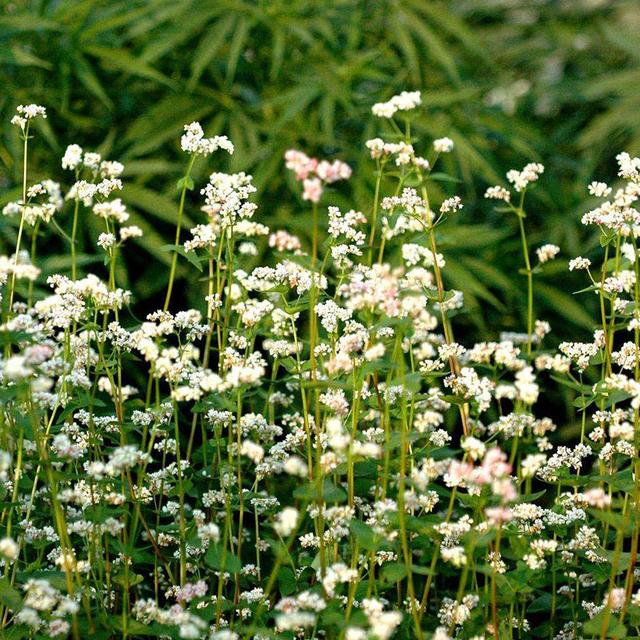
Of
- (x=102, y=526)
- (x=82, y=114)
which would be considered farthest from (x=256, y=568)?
(x=82, y=114)

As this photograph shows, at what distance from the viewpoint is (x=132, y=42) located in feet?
10.2

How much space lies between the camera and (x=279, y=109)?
307cm

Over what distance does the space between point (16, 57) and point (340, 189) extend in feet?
2.93

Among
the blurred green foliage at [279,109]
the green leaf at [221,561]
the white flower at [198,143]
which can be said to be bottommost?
the green leaf at [221,561]

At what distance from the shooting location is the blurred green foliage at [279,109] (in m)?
2.78

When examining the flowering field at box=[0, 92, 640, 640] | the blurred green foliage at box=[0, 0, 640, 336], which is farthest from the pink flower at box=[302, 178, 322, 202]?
the blurred green foliage at box=[0, 0, 640, 336]

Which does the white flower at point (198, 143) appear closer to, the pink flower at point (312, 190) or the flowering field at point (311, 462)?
the flowering field at point (311, 462)

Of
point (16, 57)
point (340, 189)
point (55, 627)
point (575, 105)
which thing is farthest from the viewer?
point (575, 105)

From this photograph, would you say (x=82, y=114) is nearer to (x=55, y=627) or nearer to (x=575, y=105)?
(x=575, y=105)

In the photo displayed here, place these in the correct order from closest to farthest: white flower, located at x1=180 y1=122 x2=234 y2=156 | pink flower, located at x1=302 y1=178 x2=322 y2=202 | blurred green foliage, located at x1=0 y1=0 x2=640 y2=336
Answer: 1. pink flower, located at x1=302 y1=178 x2=322 y2=202
2. white flower, located at x1=180 y1=122 x2=234 y2=156
3. blurred green foliage, located at x1=0 y1=0 x2=640 y2=336

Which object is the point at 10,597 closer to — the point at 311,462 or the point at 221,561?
the point at 221,561

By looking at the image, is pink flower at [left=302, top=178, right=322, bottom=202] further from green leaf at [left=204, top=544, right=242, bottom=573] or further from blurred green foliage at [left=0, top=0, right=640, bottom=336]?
blurred green foliage at [left=0, top=0, right=640, bottom=336]

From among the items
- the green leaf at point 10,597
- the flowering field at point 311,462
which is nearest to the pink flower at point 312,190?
the flowering field at point 311,462

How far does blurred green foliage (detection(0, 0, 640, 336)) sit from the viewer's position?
2.78m
